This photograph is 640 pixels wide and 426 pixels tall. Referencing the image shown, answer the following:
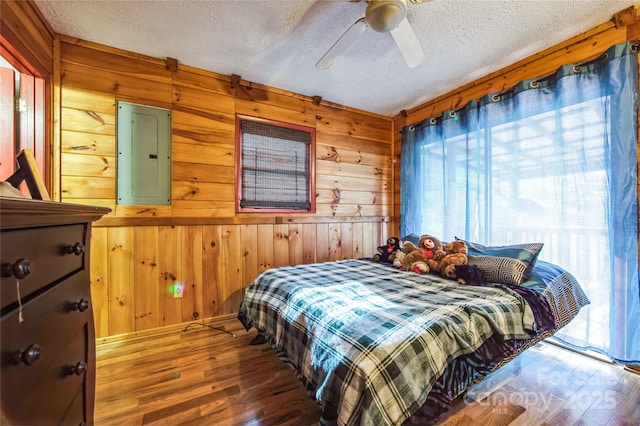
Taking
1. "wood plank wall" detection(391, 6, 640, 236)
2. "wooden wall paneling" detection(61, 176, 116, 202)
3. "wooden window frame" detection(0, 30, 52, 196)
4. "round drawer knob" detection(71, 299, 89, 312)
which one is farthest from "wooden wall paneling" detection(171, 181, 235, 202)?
"wood plank wall" detection(391, 6, 640, 236)

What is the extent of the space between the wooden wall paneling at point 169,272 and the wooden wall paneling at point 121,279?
8.2 inches

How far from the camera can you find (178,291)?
94.7 inches

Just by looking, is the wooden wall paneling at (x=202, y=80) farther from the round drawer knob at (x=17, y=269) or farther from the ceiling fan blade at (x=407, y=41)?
the round drawer knob at (x=17, y=269)

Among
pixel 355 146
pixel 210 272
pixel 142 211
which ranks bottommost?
pixel 210 272

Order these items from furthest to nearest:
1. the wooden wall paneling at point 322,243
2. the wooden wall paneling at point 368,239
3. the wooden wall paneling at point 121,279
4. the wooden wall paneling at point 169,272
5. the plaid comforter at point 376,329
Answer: the wooden wall paneling at point 368,239 → the wooden wall paneling at point 322,243 → the wooden wall paneling at point 169,272 → the wooden wall paneling at point 121,279 → the plaid comforter at point 376,329

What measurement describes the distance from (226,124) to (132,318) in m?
1.91

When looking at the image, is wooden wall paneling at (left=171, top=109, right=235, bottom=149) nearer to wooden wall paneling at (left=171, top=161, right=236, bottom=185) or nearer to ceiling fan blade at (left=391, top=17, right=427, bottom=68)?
wooden wall paneling at (left=171, top=161, right=236, bottom=185)

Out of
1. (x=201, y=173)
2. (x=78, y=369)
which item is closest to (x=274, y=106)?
(x=201, y=173)

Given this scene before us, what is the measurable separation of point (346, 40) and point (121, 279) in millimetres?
2515

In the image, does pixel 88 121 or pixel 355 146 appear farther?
pixel 355 146

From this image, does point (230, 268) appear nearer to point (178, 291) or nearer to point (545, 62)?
point (178, 291)

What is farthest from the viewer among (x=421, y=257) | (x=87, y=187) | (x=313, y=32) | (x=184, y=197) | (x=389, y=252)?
(x=389, y=252)

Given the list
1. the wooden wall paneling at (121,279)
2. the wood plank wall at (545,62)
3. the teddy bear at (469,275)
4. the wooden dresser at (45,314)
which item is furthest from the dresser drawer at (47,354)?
the wood plank wall at (545,62)

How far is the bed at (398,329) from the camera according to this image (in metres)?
0.99
